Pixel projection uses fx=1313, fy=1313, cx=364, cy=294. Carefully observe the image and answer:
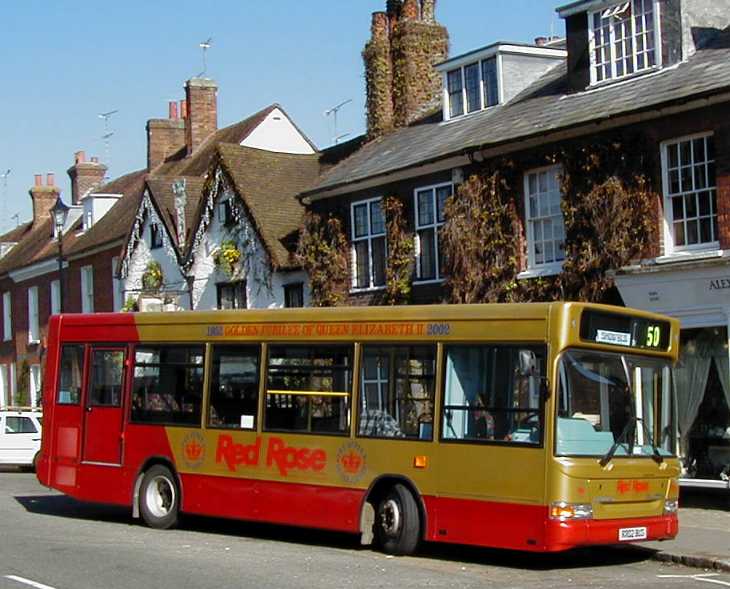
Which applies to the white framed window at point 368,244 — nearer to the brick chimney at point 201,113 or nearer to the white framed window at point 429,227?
the white framed window at point 429,227

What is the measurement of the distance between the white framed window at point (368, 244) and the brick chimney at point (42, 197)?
99.9ft

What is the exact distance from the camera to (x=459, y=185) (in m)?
24.5

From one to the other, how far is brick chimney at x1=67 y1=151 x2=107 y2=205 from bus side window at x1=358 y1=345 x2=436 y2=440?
3926 centimetres

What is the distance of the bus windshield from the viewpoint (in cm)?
1338

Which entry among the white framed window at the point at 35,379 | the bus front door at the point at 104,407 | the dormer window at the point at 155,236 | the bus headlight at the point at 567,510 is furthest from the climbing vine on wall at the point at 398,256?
the white framed window at the point at 35,379

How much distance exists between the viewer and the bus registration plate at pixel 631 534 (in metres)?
13.6

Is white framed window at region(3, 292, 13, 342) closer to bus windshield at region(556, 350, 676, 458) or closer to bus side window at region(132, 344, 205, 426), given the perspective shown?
bus side window at region(132, 344, 205, 426)

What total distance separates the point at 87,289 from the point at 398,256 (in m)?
20.3

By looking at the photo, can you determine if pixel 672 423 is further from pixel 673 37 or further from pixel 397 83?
pixel 397 83

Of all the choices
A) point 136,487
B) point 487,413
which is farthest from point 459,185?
point 487,413

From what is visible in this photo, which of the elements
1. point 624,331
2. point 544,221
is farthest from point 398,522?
point 544,221

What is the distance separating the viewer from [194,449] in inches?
671

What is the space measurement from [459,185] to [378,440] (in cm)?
1041

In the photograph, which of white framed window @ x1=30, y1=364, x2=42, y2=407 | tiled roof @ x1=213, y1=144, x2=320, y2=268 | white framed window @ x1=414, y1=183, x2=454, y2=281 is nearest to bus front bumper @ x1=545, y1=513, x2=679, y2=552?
white framed window @ x1=414, y1=183, x2=454, y2=281
